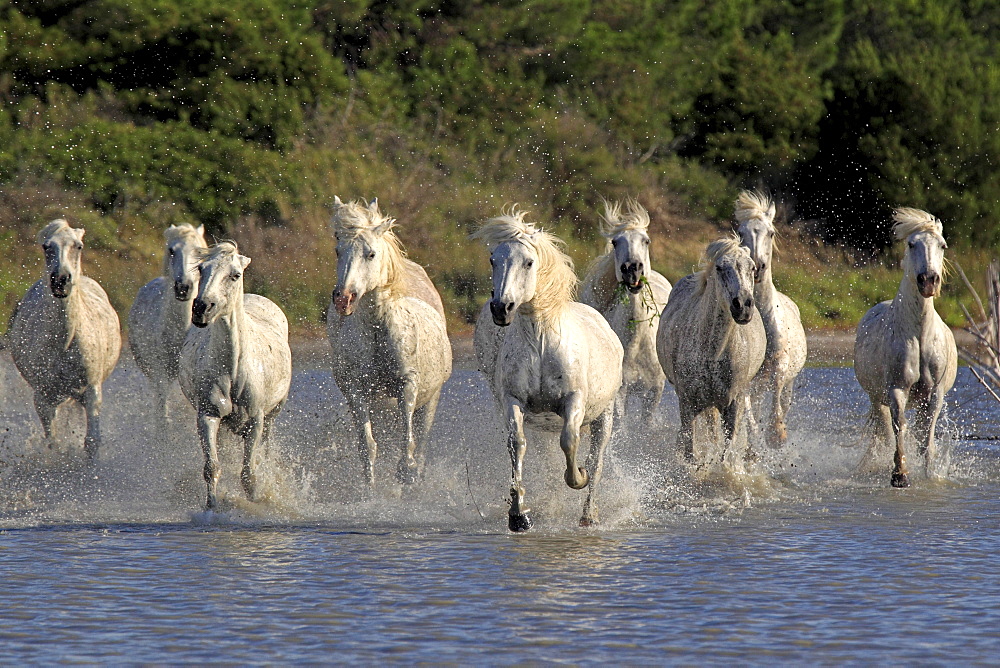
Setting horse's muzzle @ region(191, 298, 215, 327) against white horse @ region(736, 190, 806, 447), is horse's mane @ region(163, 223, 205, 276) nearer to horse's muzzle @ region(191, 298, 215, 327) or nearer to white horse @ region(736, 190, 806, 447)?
horse's muzzle @ region(191, 298, 215, 327)

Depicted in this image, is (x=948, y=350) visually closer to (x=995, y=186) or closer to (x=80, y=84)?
(x=995, y=186)

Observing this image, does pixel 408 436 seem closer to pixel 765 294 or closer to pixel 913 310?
pixel 765 294

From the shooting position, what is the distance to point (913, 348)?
9.28m

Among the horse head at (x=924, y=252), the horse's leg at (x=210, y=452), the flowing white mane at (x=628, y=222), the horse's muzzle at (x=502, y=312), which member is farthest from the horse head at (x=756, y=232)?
the horse's leg at (x=210, y=452)

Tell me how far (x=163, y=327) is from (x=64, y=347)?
0.73 metres

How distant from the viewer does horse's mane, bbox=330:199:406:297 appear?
852 cm

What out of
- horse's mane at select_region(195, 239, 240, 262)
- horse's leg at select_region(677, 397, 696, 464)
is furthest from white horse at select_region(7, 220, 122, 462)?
horse's leg at select_region(677, 397, 696, 464)

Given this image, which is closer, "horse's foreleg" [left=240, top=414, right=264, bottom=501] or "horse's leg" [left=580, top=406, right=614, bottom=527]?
"horse's leg" [left=580, top=406, right=614, bottom=527]

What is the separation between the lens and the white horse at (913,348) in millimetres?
9016

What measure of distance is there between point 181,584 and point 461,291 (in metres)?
14.2

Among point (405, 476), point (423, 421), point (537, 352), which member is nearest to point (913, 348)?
point (537, 352)

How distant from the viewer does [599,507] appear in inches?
323

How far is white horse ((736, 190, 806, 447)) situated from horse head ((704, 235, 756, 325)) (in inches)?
49.9

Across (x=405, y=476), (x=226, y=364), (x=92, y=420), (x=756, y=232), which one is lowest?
(x=405, y=476)
